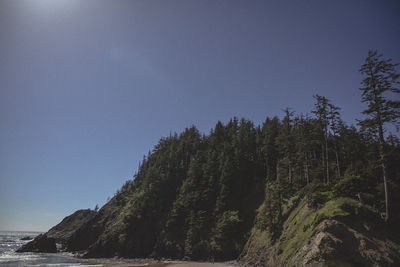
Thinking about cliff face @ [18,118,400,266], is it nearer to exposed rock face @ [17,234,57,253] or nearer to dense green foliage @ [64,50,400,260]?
dense green foliage @ [64,50,400,260]

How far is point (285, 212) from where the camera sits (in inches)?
1421

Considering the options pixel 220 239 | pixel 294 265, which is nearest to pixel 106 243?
pixel 220 239

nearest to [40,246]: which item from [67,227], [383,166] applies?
[67,227]

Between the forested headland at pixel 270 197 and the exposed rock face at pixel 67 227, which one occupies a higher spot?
the forested headland at pixel 270 197

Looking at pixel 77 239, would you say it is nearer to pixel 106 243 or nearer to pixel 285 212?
pixel 106 243

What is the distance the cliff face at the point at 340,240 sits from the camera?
1789cm

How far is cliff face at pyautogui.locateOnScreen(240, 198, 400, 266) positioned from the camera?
17.9 meters

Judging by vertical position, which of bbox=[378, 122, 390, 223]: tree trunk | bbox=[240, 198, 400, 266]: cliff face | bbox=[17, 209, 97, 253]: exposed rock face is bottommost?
bbox=[17, 209, 97, 253]: exposed rock face

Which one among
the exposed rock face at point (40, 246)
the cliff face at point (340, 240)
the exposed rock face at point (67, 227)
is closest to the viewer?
the cliff face at point (340, 240)

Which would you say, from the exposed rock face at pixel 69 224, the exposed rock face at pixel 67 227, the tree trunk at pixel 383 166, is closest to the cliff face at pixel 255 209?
the tree trunk at pixel 383 166

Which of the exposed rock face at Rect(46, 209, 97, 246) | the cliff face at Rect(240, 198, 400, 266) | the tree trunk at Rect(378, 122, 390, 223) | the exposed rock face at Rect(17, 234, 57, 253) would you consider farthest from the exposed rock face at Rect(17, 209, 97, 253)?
the tree trunk at Rect(378, 122, 390, 223)

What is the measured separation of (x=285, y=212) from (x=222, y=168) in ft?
82.5

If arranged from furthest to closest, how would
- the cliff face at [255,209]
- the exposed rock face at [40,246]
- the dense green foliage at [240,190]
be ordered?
the exposed rock face at [40,246], the dense green foliage at [240,190], the cliff face at [255,209]

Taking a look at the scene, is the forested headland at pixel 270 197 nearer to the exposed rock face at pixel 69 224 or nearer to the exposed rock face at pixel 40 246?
the exposed rock face at pixel 40 246
